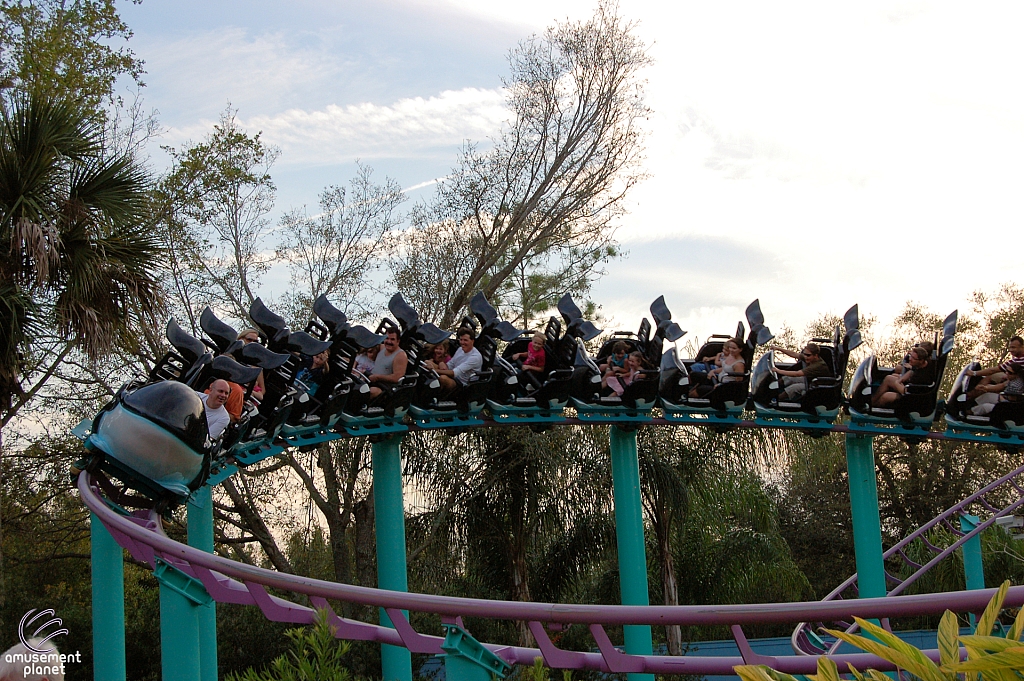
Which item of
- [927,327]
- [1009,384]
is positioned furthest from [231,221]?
[927,327]

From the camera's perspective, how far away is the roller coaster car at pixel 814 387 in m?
8.45

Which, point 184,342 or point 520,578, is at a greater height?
point 184,342

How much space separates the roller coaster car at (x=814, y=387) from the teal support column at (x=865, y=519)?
1.67 feet

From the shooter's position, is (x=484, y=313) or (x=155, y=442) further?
(x=484, y=313)

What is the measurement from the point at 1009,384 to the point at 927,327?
11.7m

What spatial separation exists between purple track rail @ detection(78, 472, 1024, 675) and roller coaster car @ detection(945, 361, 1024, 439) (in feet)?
18.4

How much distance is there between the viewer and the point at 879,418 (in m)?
8.58

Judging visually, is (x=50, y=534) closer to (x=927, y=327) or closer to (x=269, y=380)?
(x=269, y=380)

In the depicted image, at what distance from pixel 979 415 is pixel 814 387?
1.47m

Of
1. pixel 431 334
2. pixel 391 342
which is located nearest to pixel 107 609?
pixel 391 342

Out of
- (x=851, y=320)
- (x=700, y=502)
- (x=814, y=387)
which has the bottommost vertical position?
(x=700, y=502)

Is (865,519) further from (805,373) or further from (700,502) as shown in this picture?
(700,502)

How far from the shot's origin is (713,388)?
8828 millimetres

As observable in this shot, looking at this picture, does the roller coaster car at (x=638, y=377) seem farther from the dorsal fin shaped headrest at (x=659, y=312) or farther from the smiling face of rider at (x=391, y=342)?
the smiling face of rider at (x=391, y=342)
